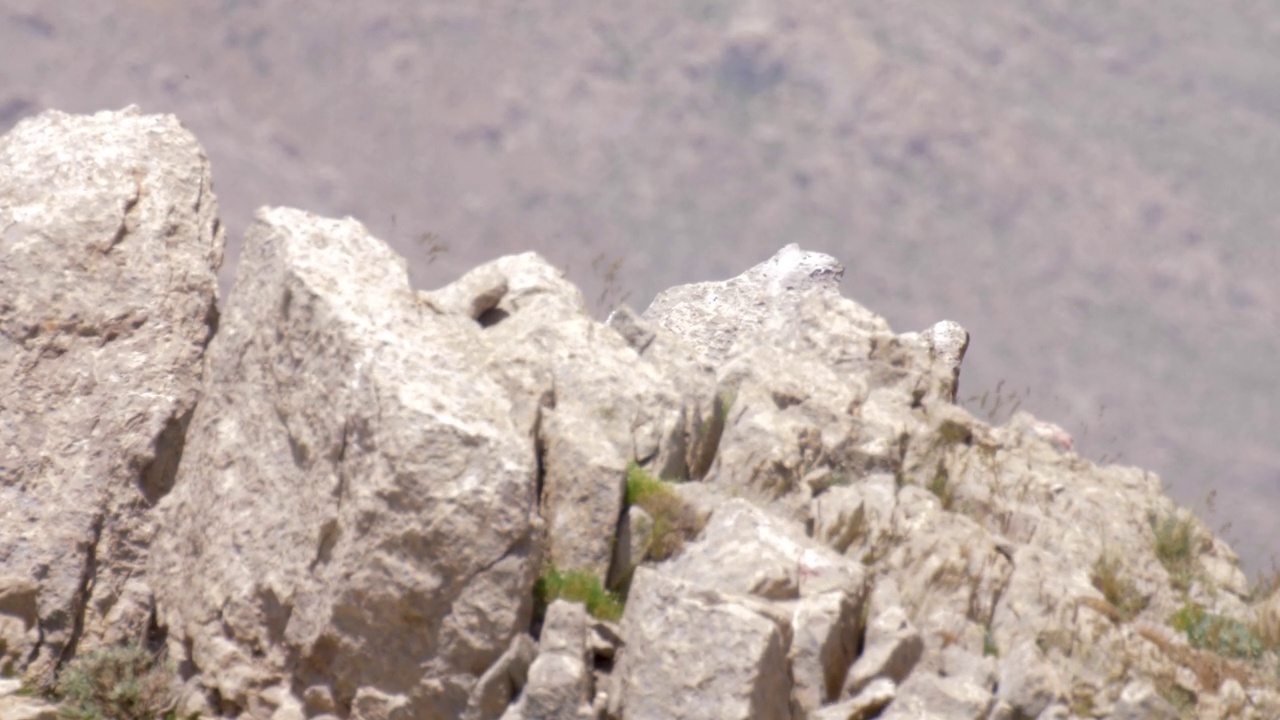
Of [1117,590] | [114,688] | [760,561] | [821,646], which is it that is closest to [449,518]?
[760,561]

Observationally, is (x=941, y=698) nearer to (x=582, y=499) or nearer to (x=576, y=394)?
(x=582, y=499)

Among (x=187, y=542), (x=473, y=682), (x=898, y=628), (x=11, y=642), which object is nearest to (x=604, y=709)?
(x=473, y=682)

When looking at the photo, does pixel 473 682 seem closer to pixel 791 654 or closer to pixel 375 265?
pixel 791 654

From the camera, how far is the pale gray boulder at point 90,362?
6398 mm

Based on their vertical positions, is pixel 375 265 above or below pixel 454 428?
above

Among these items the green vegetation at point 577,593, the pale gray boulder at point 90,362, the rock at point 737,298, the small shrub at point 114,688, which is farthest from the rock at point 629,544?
the rock at point 737,298

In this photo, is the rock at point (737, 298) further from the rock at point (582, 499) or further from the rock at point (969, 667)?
the rock at point (969, 667)

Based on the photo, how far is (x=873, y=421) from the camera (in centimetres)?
902

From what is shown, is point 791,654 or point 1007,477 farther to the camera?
point 1007,477

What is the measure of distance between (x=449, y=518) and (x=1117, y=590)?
4768mm

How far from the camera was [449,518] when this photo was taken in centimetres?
557

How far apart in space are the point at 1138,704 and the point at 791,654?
183 cm

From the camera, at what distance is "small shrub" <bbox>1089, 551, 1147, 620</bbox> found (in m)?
8.15

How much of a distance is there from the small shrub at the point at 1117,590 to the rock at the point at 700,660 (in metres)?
3.37
